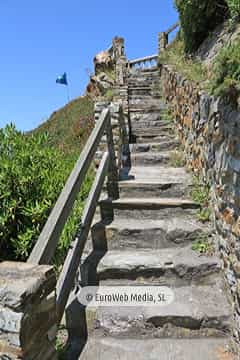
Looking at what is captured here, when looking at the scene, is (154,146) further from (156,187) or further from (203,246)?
(203,246)

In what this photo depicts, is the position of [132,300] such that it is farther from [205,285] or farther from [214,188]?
[214,188]

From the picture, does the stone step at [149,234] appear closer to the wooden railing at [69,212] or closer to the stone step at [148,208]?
the stone step at [148,208]

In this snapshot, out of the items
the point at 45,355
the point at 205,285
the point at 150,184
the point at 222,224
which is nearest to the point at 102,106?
the point at 150,184

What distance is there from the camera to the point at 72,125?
1188 centimetres

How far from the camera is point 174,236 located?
303 centimetres

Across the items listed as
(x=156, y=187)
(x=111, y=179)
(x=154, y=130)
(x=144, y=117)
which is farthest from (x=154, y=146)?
(x=111, y=179)

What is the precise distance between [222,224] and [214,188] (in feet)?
1.41

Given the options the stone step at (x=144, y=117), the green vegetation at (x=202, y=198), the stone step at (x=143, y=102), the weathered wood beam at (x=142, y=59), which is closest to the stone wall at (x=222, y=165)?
the green vegetation at (x=202, y=198)

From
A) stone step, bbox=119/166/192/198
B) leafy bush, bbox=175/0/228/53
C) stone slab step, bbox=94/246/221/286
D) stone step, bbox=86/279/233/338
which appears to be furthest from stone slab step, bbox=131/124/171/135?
stone step, bbox=86/279/233/338

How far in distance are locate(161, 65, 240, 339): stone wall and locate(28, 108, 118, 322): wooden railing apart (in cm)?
106

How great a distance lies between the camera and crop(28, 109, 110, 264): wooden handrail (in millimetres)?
1797

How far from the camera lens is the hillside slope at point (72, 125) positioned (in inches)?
386

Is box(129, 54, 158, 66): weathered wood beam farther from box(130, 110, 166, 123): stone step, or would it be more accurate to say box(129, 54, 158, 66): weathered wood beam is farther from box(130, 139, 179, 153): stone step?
box(130, 139, 179, 153): stone step

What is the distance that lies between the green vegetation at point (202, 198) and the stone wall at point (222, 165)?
4.5 inches
